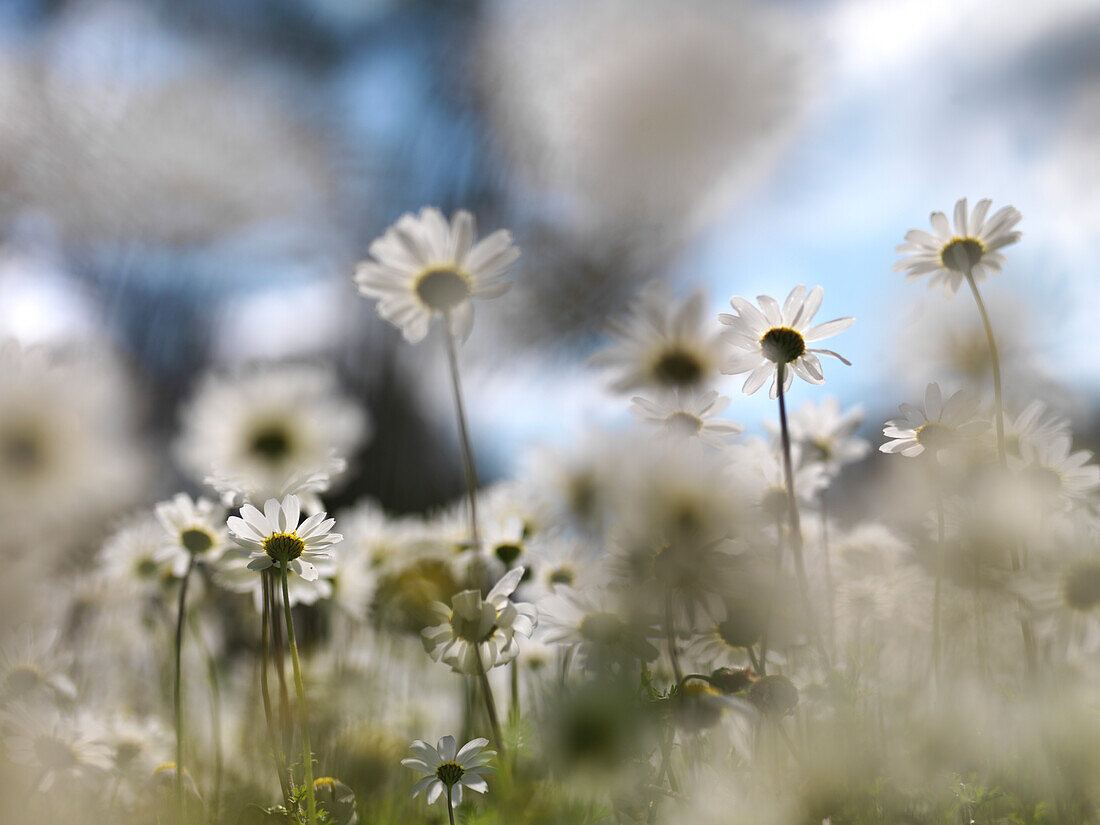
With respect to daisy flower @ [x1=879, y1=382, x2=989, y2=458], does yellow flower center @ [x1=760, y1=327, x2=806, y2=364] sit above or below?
above

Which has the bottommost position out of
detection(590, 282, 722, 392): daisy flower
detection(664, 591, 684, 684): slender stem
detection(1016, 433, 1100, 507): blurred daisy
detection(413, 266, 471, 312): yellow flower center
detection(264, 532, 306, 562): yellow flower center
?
detection(664, 591, 684, 684): slender stem

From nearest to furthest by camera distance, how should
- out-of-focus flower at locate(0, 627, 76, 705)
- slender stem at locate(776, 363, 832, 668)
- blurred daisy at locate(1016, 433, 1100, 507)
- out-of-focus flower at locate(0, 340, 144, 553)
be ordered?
slender stem at locate(776, 363, 832, 668) → blurred daisy at locate(1016, 433, 1100, 507) → out-of-focus flower at locate(0, 627, 76, 705) → out-of-focus flower at locate(0, 340, 144, 553)

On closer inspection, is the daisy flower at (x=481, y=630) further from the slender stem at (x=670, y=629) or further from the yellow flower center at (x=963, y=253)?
the yellow flower center at (x=963, y=253)

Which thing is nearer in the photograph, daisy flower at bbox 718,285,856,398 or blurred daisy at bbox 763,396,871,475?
daisy flower at bbox 718,285,856,398

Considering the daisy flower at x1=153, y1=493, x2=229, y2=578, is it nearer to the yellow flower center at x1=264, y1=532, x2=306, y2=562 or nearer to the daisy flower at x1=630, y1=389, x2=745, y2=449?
the yellow flower center at x1=264, y1=532, x2=306, y2=562

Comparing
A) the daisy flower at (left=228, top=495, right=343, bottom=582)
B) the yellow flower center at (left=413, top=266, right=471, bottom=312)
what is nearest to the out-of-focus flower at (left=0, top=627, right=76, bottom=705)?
the daisy flower at (left=228, top=495, right=343, bottom=582)

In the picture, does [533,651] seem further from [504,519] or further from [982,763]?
[982,763]

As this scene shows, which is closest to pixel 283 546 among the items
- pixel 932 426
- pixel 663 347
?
pixel 663 347

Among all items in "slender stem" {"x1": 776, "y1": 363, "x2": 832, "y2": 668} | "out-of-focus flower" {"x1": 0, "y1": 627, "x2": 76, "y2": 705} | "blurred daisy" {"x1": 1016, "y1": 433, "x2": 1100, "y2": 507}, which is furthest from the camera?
"out-of-focus flower" {"x1": 0, "y1": 627, "x2": 76, "y2": 705}

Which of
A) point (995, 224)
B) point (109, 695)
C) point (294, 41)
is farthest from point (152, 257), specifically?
point (294, 41)
